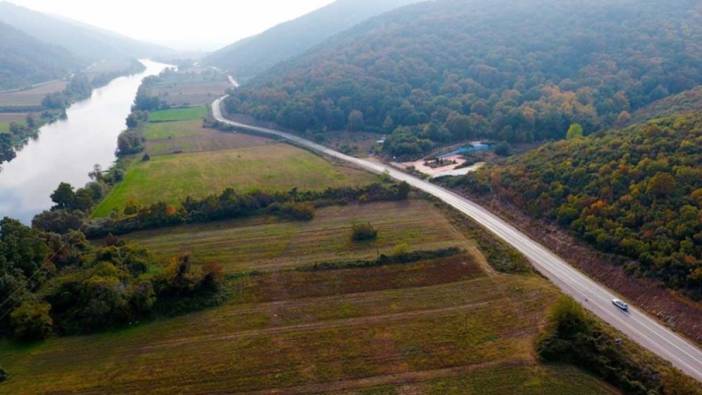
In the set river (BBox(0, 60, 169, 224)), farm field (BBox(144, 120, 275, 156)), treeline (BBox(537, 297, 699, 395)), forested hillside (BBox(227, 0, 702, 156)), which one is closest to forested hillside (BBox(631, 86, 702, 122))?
forested hillside (BBox(227, 0, 702, 156))

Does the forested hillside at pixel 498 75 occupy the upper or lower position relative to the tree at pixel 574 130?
upper

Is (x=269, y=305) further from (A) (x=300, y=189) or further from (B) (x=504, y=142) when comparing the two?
(B) (x=504, y=142)

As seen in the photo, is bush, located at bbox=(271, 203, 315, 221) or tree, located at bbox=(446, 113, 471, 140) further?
tree, located at bbox=(446, 113, 471, 140)

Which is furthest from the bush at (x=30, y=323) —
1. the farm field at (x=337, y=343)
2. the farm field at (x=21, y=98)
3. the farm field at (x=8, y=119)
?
the farm field at (x=21, y=98)

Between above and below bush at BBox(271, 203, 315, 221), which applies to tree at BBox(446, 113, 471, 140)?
above

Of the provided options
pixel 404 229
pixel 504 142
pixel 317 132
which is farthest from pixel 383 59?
pixel 404 229

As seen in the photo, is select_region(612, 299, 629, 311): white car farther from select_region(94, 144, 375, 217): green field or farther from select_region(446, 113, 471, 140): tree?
select_region(446, 113, 471, 140): tree

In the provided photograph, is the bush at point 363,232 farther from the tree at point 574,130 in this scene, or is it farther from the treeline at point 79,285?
the tree at point 574,130

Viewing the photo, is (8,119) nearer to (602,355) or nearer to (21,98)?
(21,98)
